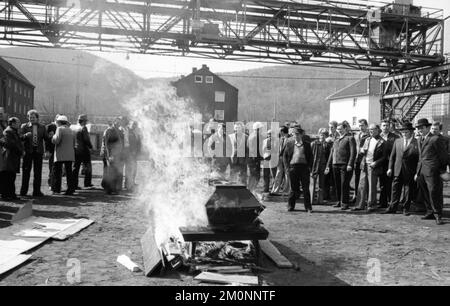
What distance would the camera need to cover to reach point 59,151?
11453mm

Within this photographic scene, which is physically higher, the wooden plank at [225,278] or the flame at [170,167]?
the flame at [170,167]

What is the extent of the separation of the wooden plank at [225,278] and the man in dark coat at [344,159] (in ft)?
21.0

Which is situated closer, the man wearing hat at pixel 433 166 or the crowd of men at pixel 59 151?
the man wearing hat at pixel 433 166

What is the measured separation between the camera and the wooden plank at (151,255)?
5341mm

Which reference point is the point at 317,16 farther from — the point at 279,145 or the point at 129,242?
the point at 129,242

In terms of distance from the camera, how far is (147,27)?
16.5m

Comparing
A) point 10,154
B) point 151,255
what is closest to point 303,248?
point 151,255

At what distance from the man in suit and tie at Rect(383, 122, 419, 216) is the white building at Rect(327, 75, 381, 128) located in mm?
47136

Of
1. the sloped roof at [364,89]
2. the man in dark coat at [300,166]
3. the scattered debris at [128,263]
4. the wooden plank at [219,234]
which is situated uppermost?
the sloped roof at [364,89]

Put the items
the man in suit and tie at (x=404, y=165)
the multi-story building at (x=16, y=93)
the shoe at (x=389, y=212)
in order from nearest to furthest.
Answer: the man in suit and tie at (x=404, y=165) < the shoe at (x=389, y=212) < the multi-story building at (x=16, y=93)

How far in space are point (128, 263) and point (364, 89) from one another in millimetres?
60162

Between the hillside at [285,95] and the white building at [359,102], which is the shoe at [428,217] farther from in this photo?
the hillside at [285,95]

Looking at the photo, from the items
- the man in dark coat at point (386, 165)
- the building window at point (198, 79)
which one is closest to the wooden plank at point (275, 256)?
the man in dark coat at point (386, 165)

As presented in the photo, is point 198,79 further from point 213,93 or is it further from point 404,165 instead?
point 404,165
